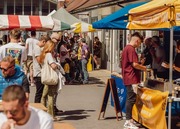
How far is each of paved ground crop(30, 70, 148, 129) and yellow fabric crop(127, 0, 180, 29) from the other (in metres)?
2.42

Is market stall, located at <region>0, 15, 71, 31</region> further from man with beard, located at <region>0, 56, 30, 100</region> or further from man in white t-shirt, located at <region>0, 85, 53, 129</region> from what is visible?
man in white t-shirt, located at <region>0, 85, 53, 129</region>

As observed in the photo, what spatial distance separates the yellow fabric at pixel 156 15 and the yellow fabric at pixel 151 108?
1197mm

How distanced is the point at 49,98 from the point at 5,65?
135 inches

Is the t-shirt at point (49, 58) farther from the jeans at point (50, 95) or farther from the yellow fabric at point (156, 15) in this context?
the yellow fabric at point (156, 15)

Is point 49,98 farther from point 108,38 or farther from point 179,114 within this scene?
point 108,38

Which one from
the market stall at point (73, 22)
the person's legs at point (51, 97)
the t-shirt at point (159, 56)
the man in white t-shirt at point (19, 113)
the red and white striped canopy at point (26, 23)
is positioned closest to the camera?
the man in white t-shirt at point (19, 113)

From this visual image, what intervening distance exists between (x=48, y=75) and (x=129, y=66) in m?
1.58

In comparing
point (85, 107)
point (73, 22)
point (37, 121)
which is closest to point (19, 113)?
point (37, 121)

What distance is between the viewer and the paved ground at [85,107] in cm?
1034

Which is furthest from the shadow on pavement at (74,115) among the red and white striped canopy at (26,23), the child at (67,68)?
the child at (67,68)

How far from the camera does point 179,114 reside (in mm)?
10750

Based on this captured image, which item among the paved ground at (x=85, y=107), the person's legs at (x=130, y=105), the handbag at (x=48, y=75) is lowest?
the paved ground at (x=85, y=107)

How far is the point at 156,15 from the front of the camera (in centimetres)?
775

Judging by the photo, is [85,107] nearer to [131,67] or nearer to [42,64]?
[42,64]
